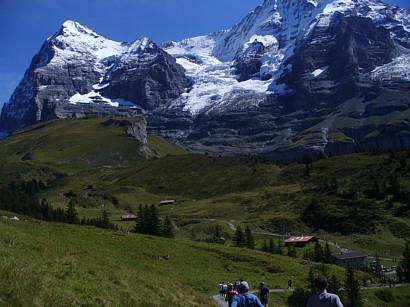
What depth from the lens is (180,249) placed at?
196 feet

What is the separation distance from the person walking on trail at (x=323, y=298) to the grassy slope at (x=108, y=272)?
10.2 metres

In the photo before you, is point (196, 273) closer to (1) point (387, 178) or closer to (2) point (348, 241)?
(2) point (348, 241)

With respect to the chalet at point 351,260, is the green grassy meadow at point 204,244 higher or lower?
higher

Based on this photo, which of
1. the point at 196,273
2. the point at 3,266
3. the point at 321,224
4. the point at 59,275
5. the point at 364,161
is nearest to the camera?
the point at 3,266

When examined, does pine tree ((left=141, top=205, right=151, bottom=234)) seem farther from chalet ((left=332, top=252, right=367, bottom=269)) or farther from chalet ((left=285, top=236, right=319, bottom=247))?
chalet ((left=332, top=252, right=367, bottom=269))

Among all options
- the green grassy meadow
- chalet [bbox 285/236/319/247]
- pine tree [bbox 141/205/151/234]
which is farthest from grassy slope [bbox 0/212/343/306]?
chalet [bbox 285/236/319/247]

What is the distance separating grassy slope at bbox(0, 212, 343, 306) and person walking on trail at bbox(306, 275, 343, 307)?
10.2 m

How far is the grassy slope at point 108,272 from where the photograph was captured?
1736cm

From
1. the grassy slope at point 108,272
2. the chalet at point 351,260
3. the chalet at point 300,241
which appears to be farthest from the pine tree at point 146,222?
the chalet at point 351,260

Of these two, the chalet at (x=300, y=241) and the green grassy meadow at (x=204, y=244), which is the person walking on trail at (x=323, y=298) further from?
the chalet at (x=300, y=241)

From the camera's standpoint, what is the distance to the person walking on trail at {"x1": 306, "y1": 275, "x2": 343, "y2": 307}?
12484mm

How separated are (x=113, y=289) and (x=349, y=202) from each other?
14205cm

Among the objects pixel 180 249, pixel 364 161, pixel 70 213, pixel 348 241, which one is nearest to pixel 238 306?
pixel 180 249

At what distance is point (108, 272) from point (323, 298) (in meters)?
16.8
